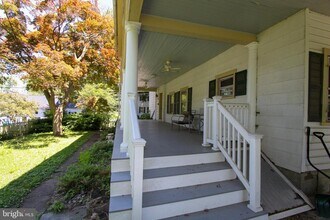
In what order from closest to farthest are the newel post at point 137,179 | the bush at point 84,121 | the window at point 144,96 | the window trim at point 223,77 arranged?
the newel post at point 137,179
the window trim at point 223,77
the bush at point 84,121
the window at point 144,96

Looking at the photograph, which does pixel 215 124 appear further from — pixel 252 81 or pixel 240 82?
pixel 240 82

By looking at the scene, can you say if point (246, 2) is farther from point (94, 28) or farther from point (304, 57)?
point (94, 28)

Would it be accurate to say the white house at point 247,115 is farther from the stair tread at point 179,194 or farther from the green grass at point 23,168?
the green grass at point 23,168

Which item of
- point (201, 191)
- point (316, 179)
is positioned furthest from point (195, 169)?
point (316, 179)

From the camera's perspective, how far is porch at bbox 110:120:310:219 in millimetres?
2471

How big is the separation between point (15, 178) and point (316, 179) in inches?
247

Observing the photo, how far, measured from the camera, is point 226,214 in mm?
2547

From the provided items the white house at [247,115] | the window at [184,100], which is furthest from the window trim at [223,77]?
the window at [184,100]

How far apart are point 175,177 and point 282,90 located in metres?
2.62

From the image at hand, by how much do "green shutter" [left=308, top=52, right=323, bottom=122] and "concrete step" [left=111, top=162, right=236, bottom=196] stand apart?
1.77 metres

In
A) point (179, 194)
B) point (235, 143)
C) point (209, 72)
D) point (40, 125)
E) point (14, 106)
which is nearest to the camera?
point (179, 194)

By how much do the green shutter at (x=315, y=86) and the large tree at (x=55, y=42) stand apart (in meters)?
8.82

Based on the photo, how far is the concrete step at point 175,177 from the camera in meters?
2.63

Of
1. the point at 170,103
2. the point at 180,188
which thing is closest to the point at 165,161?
the point at 180,188
